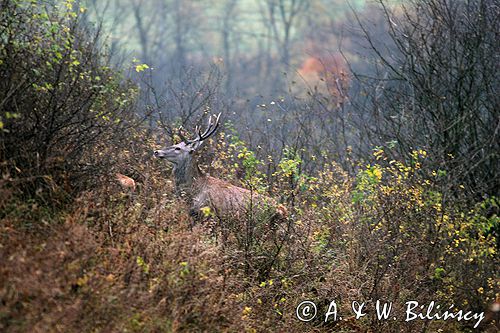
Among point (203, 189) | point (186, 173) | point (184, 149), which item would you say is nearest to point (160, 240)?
point (203, 189)

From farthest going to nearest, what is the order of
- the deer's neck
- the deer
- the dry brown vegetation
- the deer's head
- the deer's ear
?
the deer's ear, the deer's head, the deer's neck, the deer, the dry brown vegetation

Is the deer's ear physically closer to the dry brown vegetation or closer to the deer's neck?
the deer's neck

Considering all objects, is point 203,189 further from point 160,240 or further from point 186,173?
point 160,240

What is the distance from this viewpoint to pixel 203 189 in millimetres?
13203

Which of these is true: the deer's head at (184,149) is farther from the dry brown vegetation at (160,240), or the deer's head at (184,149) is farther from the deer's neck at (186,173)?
the dry brown vegetation at (160,240)

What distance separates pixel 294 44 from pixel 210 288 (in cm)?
4660

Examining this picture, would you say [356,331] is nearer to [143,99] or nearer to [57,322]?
[57,322]

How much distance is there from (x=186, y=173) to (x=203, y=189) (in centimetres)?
82

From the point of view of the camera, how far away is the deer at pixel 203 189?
11.3m

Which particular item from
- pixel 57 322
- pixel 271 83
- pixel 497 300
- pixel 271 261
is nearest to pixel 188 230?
pixel 271 261

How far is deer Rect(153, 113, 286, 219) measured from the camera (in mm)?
11328

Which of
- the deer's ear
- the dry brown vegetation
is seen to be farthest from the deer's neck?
the dry brown vegetation

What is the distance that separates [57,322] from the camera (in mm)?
6742

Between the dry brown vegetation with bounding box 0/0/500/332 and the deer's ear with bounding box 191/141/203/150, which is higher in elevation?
the deer's ear with bounding box 191/141/203/150
